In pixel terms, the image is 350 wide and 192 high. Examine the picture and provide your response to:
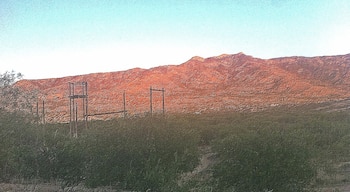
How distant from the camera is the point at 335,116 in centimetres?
5091

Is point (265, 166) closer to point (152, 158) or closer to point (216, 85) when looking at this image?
point (152, 158)

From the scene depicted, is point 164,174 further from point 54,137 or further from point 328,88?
point 328,88

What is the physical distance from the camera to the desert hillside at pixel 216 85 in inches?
3883

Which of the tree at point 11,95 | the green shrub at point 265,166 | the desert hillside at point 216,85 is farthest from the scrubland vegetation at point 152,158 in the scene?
the desert hillside at point 216,85

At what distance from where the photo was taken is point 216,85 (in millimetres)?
127125

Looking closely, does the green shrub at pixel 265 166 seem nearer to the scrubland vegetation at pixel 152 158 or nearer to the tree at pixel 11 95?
the scrubland vegetation at pixel 152 158

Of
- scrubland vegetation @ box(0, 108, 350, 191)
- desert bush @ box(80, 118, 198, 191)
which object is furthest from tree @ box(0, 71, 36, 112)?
desert bush @ box(80, 118, 198, 191)

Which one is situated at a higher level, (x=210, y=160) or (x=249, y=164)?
(x=249, y=164)

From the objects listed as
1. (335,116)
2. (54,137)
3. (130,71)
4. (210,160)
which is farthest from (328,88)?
(54,137)

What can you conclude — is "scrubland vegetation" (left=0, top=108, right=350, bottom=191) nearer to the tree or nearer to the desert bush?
the desert bush

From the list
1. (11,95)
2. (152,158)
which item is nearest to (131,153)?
(152,158)

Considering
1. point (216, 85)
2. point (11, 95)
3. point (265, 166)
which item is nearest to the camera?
point (265, 166)

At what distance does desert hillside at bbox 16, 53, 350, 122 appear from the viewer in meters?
98.6

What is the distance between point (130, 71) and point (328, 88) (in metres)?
70.8
